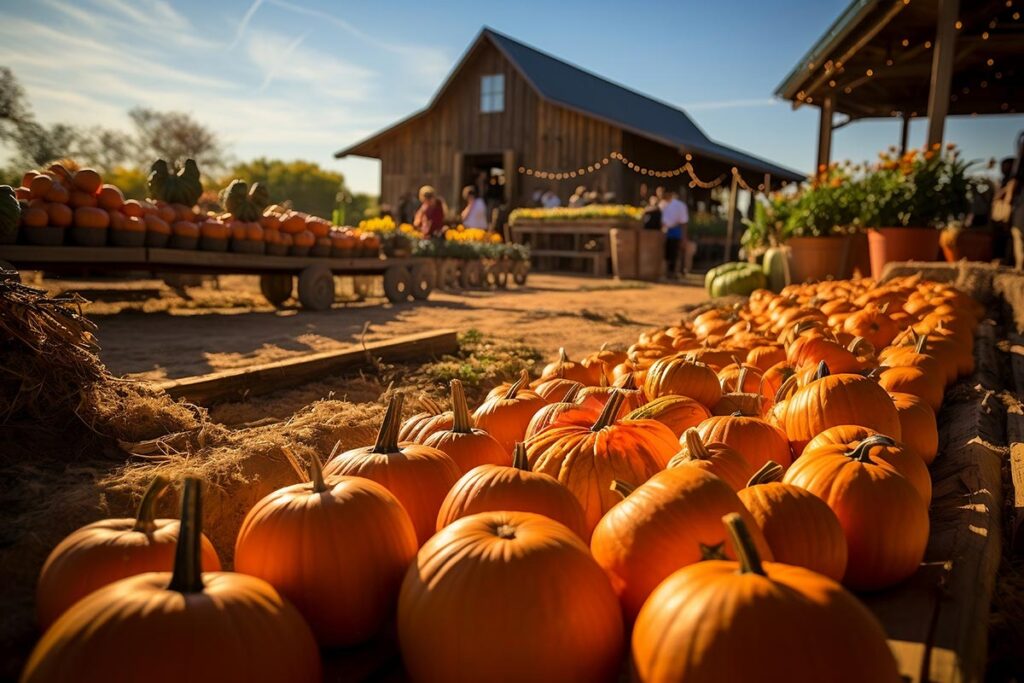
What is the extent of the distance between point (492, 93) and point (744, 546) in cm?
2217

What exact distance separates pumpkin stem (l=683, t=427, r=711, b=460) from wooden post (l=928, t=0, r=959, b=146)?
8831 mm

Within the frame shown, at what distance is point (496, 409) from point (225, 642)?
1.42 m

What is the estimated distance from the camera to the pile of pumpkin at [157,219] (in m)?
5.76

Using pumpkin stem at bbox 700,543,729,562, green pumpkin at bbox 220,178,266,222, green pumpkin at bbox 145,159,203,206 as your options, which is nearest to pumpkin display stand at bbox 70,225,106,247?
A: green pumpkin at bbox 145,159,203,206

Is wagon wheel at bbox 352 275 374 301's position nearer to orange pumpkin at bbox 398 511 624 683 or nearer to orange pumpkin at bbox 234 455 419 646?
orange pumpkin at bbox 234 455 419 646

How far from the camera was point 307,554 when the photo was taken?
1237 millimetres

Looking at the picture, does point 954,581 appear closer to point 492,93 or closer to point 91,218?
point 91,218

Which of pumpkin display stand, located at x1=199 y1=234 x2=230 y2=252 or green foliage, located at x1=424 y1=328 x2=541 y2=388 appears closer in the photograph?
green foliage, located at x1=424 y1=328 x2=541 y2=388

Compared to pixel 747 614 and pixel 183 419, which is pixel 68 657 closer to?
pixel 747 614

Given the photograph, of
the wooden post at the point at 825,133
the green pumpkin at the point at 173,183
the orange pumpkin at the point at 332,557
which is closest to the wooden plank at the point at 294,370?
the orange pumpkin at the point at 332,557

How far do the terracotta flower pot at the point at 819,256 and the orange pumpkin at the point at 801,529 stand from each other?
309 inches

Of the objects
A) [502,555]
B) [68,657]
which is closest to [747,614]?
[502,555]

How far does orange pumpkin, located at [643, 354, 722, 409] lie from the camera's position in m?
2.61

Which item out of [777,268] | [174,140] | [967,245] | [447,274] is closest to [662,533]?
[777,268]
